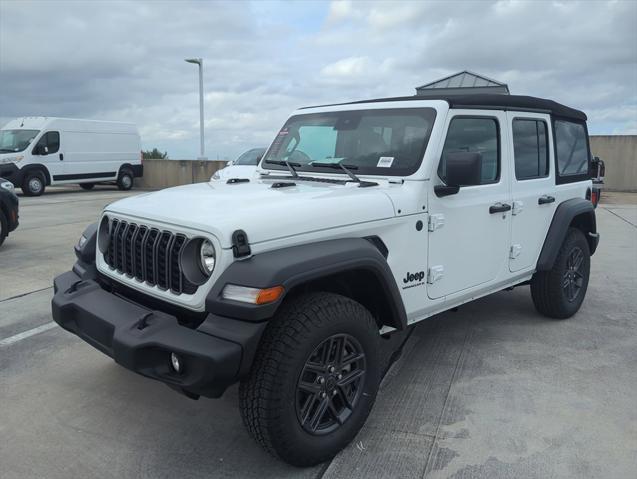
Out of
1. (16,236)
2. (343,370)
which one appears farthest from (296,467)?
(16,236)

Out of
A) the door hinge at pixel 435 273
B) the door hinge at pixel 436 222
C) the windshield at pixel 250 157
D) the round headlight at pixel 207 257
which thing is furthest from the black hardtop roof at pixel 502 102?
the windshield at pixel 250 157

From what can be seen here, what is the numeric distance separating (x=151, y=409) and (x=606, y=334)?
11.7 ft

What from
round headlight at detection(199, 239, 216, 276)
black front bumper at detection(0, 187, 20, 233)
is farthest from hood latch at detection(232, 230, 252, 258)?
black front bumper at detection(0, 187, 20, 233)

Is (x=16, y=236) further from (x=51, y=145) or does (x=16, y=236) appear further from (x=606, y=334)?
(x=51, y=145)

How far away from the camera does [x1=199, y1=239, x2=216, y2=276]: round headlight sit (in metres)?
2.49

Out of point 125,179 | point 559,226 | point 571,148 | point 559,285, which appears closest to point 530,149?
point 559,226

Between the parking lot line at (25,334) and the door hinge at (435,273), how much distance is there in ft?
10.4

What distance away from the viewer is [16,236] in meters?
8.89

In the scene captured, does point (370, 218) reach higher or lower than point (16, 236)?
higher

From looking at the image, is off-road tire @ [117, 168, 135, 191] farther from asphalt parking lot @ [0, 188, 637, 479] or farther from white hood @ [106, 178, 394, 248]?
white hood @ [106, 178, 394, 248]

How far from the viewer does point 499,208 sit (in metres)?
3.75

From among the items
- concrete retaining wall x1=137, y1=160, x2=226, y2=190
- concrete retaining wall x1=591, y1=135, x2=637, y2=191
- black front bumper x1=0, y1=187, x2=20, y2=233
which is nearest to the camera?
black front bumper x1=0, y1=187, x2=20, y2=233

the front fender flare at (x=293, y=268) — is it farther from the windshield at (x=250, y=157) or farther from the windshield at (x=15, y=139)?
the windshield at (x=15, y=139)

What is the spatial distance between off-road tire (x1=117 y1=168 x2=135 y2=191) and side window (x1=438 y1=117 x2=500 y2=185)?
708 inches
